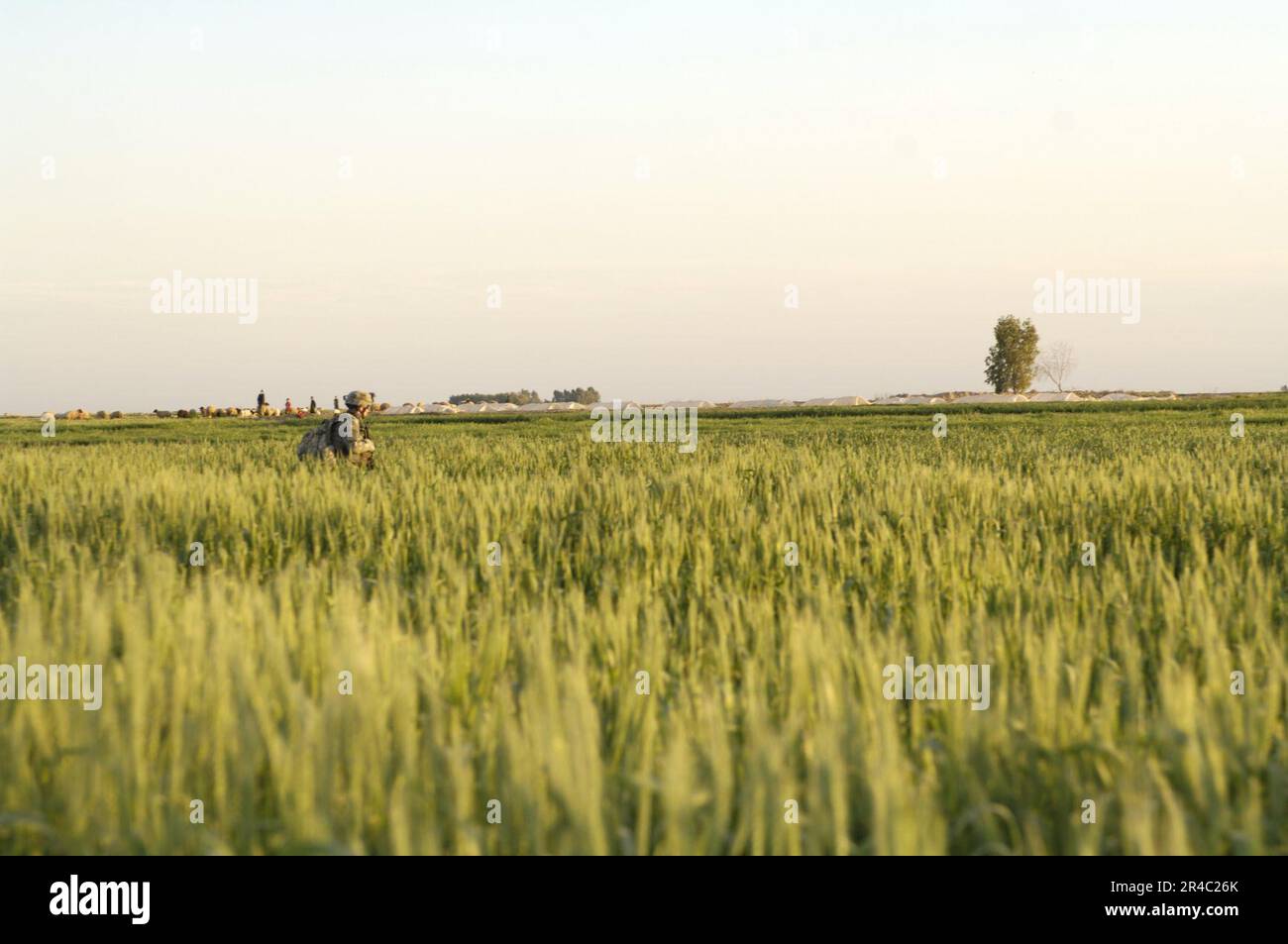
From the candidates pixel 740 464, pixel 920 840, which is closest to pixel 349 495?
pixel 740 464

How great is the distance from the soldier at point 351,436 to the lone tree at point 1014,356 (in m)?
79.8

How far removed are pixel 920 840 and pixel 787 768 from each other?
440mm

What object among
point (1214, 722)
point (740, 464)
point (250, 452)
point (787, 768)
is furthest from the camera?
point (250, 452)

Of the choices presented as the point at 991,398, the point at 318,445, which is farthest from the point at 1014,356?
the point at 318,445

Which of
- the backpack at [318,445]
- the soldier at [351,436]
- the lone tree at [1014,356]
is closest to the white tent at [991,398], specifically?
the lone tree at [1014,356]

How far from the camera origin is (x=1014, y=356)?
84000 millimetres

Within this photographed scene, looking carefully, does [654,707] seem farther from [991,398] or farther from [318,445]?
[991,398]

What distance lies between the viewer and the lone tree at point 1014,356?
3305 inches

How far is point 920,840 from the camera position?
156 centimetres

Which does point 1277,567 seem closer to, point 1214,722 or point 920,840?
point 1214,722

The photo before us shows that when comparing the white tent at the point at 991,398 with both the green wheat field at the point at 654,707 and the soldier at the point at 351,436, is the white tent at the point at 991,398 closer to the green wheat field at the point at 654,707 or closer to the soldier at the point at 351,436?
the soldier at the point at 351,436

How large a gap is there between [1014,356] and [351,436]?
80.8 m

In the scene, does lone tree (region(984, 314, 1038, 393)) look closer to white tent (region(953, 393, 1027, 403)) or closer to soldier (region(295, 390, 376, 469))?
white tent (region(953, 393, 1027, 403))
